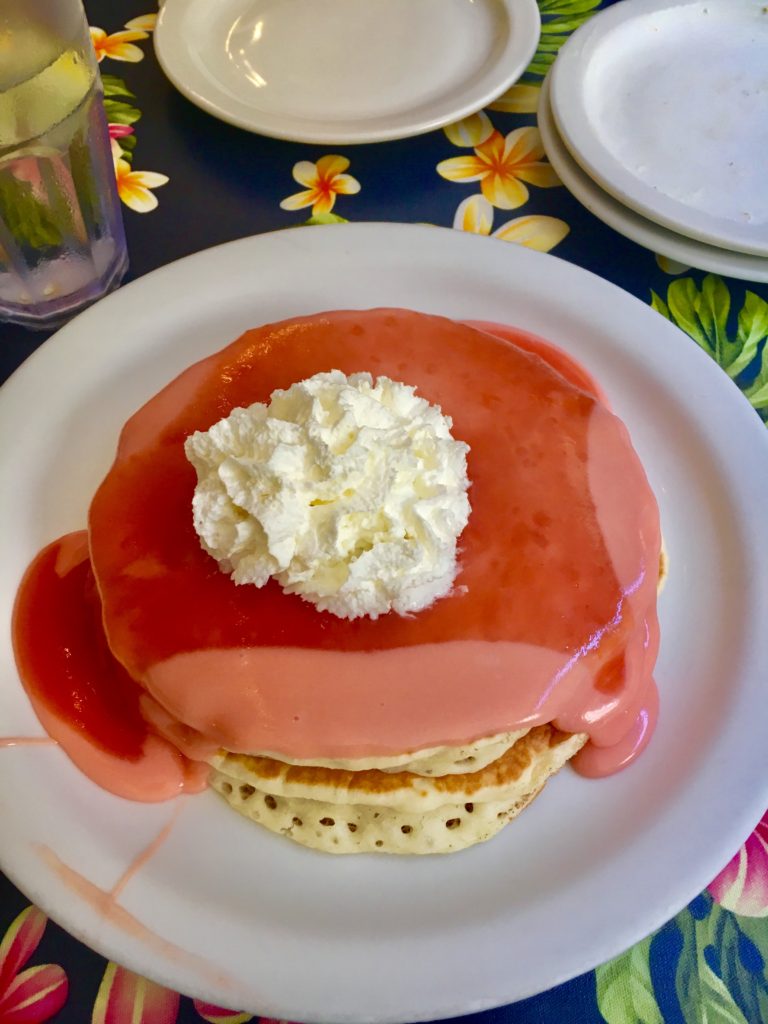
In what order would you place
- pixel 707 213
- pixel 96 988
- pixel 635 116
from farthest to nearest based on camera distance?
pixel 635 116
pixel 707 213
pixel 96 988

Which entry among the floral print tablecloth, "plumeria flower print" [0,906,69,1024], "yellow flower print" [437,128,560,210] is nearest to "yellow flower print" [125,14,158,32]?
the floral print tablecloth

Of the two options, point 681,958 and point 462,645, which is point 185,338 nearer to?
point 462,645

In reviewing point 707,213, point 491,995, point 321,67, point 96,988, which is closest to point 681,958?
point 491,995

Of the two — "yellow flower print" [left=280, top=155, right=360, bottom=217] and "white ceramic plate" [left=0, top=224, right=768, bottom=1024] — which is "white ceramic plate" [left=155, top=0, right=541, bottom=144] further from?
"white ceramic plate" [left=0, top=224, right=768, bottom=1024]

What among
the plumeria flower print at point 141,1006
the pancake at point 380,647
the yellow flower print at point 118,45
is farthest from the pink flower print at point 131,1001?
the yellow flower print at point 118,45

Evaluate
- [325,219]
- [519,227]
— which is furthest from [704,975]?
[325,219]

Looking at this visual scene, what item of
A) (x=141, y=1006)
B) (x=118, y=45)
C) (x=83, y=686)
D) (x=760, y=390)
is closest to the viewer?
(x=141, y=1006)

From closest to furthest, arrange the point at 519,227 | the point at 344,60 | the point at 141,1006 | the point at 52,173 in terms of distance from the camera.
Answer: the point at 141,1006, the point at 52,173, the point at 519,227, the point at 344,60

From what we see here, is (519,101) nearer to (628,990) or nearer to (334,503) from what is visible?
(334,503)
